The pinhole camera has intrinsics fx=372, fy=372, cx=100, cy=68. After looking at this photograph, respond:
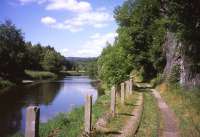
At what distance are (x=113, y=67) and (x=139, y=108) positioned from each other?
1370cm

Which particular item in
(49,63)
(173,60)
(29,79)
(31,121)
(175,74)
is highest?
(49,63)

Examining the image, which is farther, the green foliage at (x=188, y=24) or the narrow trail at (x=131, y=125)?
the green foliage at (x=188, y=24)

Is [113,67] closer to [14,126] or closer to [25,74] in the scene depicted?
[14,126]

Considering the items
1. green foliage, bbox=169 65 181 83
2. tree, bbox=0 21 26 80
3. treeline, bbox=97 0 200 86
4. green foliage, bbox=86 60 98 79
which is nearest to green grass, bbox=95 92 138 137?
treeline, bbox=97 0 200 86

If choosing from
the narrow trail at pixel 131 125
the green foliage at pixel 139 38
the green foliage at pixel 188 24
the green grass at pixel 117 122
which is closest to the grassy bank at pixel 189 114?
the narrow trail at pixel 131 125

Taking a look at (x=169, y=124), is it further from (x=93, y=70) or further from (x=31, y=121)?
(x=93, y=70)

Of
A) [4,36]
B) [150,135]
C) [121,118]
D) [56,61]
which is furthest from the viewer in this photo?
[56,61]

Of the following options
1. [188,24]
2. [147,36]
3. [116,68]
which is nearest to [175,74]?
[116,68]

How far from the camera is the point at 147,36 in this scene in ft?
165

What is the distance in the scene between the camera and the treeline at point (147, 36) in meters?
21.7

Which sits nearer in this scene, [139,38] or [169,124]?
[169,124]

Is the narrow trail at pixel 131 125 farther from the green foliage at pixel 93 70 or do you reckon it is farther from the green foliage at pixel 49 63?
the green foliage at pixel 49 63

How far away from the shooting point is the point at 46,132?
14859mm

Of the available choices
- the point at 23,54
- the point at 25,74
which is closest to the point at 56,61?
the point at 25,74
